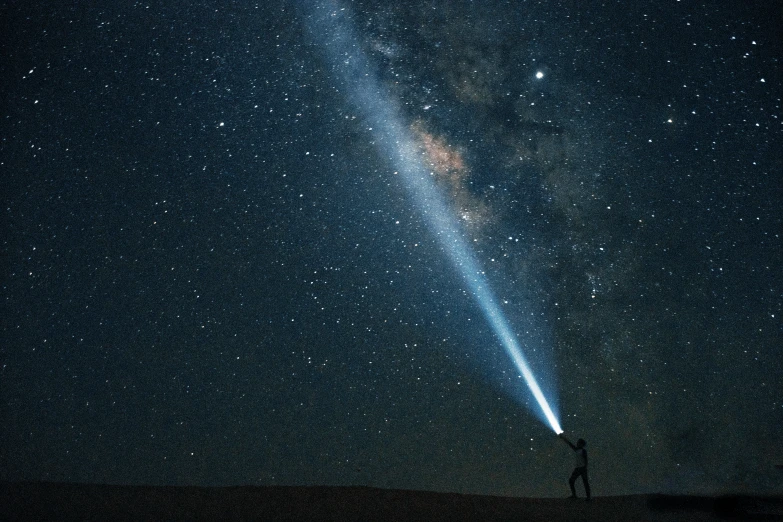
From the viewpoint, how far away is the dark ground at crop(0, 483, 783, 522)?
7812 millimetres

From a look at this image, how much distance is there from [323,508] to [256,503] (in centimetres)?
125

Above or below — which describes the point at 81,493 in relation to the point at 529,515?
below

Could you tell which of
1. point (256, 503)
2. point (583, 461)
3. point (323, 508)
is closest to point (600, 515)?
point (583, 461)

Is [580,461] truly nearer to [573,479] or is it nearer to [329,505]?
[573,479]

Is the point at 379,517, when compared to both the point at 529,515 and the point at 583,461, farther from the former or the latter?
the point at 583,461

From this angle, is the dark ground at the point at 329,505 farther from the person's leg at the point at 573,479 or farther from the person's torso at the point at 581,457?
the person's torso at the point at 581,457

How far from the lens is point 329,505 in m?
9.21

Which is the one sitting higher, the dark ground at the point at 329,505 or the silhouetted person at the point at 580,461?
the silhouetted person at the point at 580,461

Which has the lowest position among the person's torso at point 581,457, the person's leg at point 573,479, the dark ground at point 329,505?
the dark ground at point 329,505

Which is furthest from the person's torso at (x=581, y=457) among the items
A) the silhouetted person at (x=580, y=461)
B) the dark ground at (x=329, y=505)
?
the dark ground at (x=329, y=505)

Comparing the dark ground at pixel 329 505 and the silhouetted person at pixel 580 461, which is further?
the silhouetted person at pixel 580 461

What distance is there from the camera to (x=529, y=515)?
25.5 feet

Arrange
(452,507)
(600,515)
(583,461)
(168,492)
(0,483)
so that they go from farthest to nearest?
(0,483) < (168,492) < (452,507) < (583,461) < (600,515)

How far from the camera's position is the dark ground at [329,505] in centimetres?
781
